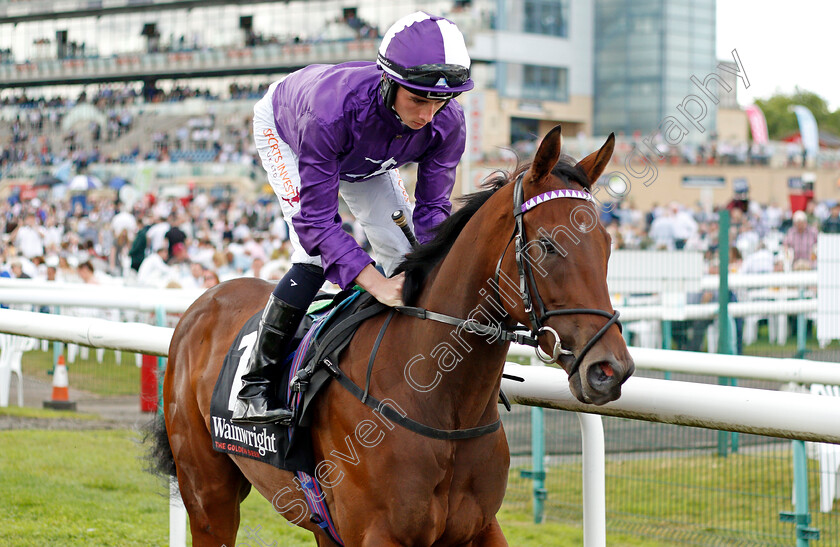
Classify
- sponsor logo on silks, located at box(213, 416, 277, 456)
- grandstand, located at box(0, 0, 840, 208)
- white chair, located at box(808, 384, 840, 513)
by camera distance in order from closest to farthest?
1. sponsor logo on silks, located at box(213, 416, 277, 456)
2. white chair, located at box(808, 384, 840, 513)
3. grandstand, located at box(0, 0, 840, 208)

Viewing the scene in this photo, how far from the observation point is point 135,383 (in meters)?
7.98

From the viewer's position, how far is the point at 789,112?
6662 cm

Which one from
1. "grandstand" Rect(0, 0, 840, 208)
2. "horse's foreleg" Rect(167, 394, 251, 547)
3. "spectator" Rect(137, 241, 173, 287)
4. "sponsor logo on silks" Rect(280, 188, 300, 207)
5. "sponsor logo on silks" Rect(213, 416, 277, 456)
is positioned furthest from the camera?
"grandstand" Rect(0, 0, 840, 208)

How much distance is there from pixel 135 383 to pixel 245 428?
543 cm

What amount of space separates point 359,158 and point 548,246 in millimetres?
821

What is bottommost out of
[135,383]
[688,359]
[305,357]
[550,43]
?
[135,383]

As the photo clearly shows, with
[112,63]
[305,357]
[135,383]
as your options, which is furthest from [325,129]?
[112,63]

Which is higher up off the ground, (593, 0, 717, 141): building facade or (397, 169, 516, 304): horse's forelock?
(593, 0, 717, 141): building facade

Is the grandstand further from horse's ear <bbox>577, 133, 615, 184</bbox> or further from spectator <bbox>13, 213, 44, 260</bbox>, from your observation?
horse's ear <bbox>577, 133, 615, 184</bbox>

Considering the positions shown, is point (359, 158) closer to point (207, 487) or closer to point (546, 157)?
point (546, 157)

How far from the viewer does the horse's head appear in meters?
2.02

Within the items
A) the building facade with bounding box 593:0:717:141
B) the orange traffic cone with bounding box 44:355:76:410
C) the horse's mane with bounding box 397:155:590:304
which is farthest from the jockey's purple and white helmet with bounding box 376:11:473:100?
the building facade with bounding box 593:0:717:141

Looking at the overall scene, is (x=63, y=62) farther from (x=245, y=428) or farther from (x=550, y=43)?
(x=245, y=428)

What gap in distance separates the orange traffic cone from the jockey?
17.5 feet
